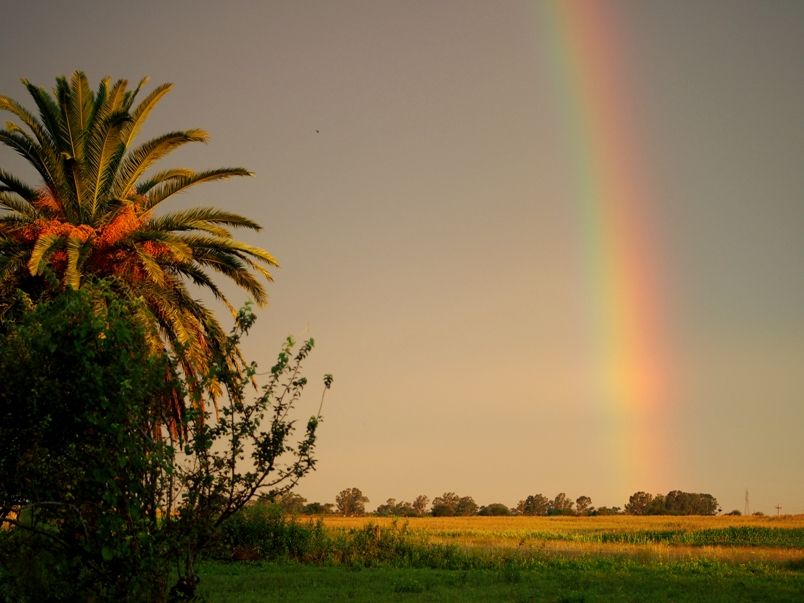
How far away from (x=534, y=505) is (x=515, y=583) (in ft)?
419

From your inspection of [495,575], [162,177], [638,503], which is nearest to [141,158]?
[162,177]

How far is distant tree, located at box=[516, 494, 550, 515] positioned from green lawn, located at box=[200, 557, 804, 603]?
4612 inches

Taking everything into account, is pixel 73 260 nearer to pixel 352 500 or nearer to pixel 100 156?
pixel 100 156

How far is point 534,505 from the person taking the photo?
144375 mm

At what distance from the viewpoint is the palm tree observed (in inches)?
982

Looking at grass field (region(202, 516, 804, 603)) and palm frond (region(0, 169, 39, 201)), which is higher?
palm frond (region(0, 169, 39, 201))

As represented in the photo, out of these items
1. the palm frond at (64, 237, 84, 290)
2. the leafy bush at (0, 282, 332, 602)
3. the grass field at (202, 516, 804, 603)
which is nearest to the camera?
the leafy bush at (0, 282, 332, 602)

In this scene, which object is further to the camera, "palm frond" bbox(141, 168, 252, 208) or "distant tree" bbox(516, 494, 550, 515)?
"distant tree" bbox(516, 494, 550, 515)

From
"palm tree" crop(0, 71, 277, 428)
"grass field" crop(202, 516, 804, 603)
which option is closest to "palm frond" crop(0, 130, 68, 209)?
"palm tree" crop(0, 71, 277, 428)

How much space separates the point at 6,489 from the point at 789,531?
5086 centimetres

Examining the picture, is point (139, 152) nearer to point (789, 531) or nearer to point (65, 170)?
point (65, 170)

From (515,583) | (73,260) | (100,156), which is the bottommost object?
(515,583)

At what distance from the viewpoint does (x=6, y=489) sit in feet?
36.6

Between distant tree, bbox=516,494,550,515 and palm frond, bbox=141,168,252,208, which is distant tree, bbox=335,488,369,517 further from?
palm frond, bbox=141,168,252,208
